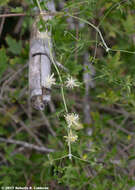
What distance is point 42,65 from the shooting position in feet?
5.13

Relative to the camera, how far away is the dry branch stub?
1.43m

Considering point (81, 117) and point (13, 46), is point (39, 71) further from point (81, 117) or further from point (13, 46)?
point (81, 117)

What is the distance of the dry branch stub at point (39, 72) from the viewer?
1432 millimetres

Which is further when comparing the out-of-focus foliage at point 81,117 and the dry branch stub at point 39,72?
the out-of-focus foliage at point 81,117

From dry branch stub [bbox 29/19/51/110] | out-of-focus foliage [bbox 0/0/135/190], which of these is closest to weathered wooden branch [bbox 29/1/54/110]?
dry branch stub [bbox 29/19/51/110]

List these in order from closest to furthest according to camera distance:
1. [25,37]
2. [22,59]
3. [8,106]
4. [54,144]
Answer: [22,59] < [54,144] < [8,106] < [25,37]

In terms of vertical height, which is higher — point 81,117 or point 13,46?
point 13,46

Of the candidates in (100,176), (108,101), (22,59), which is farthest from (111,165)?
(22,59)

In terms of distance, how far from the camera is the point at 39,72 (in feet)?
5.06

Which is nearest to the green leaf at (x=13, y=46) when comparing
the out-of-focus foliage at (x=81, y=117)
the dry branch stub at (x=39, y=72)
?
the out-of-focus foliage at (x=81, y=117)

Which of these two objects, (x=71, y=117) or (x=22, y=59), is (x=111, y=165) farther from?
(x=22, y=59)

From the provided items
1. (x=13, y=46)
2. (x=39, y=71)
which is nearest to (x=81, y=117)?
(x=13, y=46)

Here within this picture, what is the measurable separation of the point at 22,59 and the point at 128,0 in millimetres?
1114

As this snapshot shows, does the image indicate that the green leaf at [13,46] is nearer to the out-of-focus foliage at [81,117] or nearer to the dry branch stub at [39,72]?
the out-of-focus foliage at [81,117]
